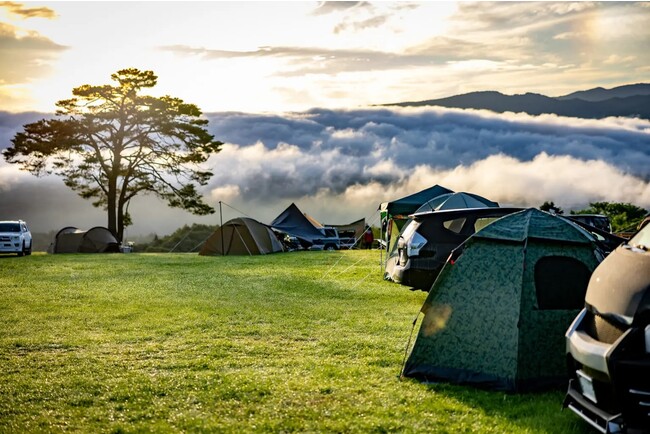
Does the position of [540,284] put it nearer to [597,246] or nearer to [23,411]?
[597,246]

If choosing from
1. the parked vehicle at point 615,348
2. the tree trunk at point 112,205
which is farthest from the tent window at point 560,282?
the tree trunk at point 112,205

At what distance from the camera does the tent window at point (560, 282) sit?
7.70m

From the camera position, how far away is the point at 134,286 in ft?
62.0

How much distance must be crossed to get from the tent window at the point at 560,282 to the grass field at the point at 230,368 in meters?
1.03

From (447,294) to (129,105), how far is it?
133 feet

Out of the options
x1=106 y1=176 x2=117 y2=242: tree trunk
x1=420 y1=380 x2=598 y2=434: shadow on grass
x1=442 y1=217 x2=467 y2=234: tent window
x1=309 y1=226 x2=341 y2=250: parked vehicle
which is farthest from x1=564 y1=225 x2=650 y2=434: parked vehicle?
x1=106 y1=176 x2=117 y2=242: tree trunk

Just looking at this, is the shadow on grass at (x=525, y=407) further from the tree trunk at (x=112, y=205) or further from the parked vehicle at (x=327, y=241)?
the tree trunk at (x=112, y=205)

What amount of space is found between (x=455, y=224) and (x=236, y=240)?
20472 mm

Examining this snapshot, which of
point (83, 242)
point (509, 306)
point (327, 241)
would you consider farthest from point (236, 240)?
point (509, 306)

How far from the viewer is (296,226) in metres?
40.4

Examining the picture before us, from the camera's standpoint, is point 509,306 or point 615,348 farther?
point 509,306

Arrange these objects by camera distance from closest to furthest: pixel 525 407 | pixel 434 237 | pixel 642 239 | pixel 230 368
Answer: pixel 642 239 → pixel 525 407 → pixel 230 368 → pixel 434 237

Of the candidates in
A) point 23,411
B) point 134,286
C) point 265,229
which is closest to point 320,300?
point 134,286

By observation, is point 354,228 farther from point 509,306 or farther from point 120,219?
point 509,306
